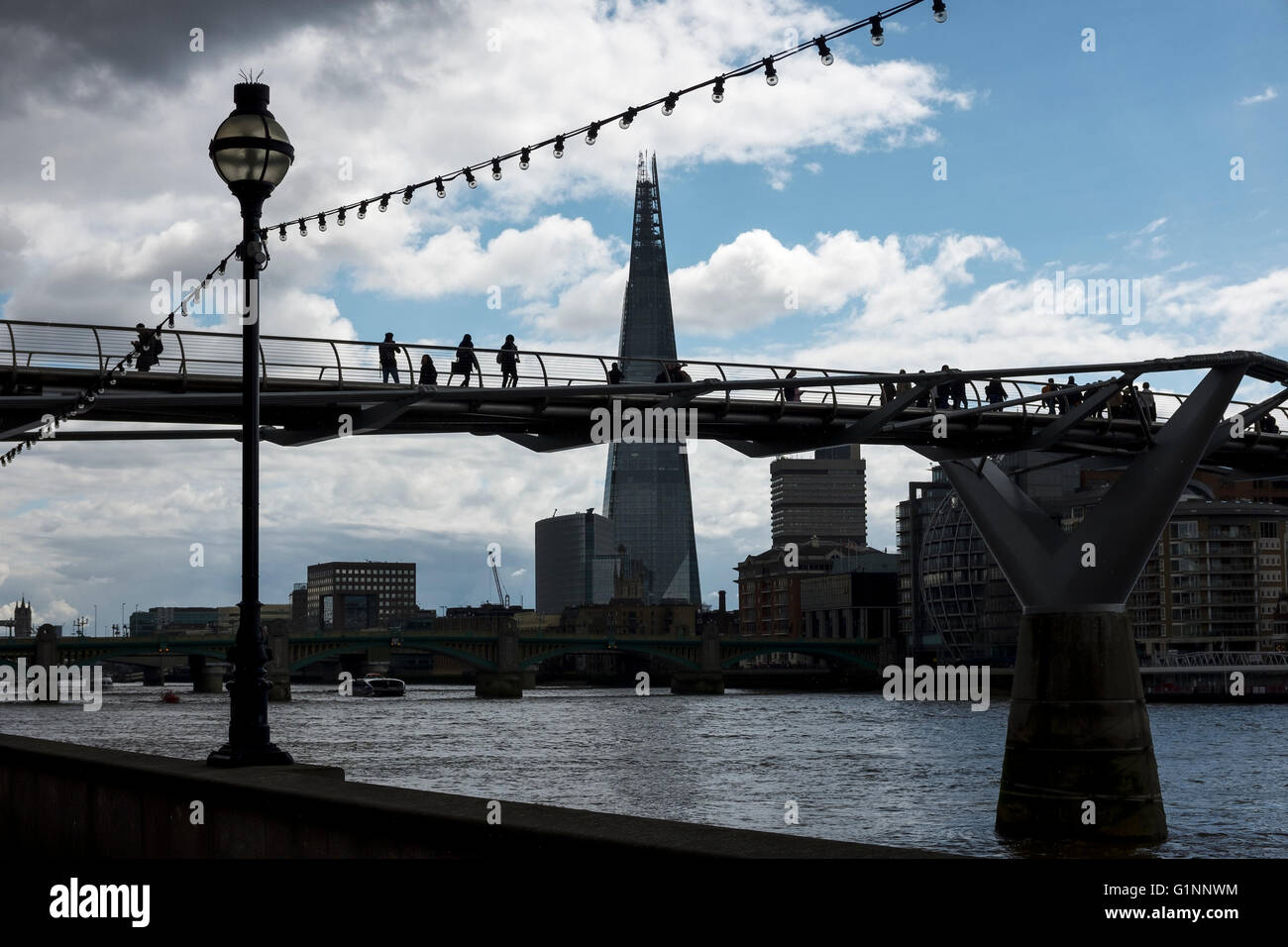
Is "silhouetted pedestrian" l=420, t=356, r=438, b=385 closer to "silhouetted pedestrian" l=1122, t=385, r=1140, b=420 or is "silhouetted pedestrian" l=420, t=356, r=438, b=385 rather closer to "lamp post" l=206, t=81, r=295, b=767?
"silhouetted pedestrian" l=1122, t=385, r=1140, b=420

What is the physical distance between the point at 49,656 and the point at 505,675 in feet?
130

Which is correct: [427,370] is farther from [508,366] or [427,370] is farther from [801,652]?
[801,652]

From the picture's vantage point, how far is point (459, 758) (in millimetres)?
65188

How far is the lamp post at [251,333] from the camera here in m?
11.3

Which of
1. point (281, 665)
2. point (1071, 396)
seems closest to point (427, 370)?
point (1071, 396)

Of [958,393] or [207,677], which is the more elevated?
[958,393]

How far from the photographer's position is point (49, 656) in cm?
13138

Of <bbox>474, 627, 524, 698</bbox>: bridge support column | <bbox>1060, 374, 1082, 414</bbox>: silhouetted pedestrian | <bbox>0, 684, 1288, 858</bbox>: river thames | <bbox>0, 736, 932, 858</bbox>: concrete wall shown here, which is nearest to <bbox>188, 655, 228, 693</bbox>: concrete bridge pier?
<bbox>474, 627, 524, 698</bbox>: bridge support column

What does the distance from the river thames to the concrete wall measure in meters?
27.3

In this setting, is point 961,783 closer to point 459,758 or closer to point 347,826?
point 459,758

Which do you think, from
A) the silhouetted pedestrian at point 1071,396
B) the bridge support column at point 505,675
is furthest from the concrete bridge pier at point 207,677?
the silhouetted pedestrian at point 1071,396

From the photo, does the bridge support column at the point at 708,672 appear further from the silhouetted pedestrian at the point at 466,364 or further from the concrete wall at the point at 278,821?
the concrete wall at the point at 278,821

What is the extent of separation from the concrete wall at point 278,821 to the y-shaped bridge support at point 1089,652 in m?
28.5

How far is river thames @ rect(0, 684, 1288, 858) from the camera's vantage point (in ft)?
140
